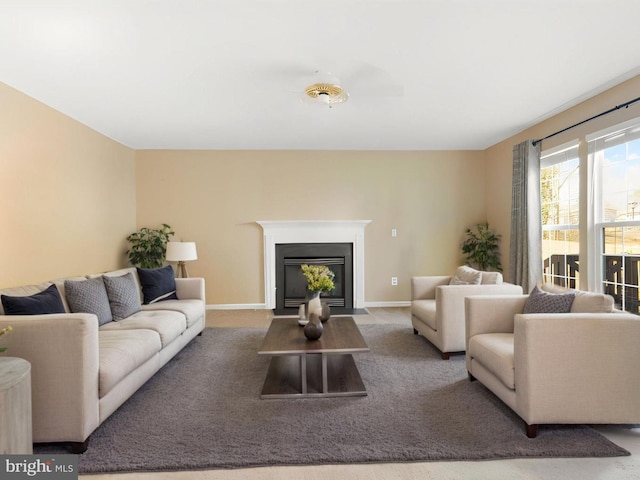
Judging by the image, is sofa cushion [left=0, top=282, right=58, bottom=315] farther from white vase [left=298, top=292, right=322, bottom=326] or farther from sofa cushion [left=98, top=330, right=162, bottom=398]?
white vase [left=298, top=292, right=322, bottom=326]

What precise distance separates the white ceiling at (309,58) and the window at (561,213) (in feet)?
1.92

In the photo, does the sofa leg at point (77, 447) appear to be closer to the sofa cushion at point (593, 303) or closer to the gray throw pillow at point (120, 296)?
the gray throw pillow at point (120, 296)

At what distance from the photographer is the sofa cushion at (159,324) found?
3.04 metres

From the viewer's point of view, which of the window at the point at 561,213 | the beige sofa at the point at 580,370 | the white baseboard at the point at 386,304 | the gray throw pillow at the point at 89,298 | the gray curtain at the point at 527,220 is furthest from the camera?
the white baseboard at the point at 386,304

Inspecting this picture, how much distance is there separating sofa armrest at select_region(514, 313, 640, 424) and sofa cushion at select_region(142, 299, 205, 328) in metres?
3.11

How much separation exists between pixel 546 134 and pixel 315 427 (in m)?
4.28

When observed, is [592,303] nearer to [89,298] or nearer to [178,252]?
[89,298]

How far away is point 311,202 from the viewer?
5711 mm

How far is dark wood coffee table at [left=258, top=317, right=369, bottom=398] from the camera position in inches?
105

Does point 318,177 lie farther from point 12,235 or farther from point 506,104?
point 12,235

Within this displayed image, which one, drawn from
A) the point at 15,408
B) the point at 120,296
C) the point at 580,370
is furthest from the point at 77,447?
the point at 580,370

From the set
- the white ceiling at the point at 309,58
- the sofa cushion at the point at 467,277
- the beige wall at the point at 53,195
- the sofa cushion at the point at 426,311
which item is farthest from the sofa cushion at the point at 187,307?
the sofa cushion at the point at 467,277

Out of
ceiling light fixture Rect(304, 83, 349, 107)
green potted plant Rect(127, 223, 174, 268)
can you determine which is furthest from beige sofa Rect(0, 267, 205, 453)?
green potted plant Rect(127, 223, 174, 268)

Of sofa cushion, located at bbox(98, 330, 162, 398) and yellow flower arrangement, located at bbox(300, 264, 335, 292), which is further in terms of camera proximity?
yellow flower arrangement, located at bbox(300, 264, 335, 292)
